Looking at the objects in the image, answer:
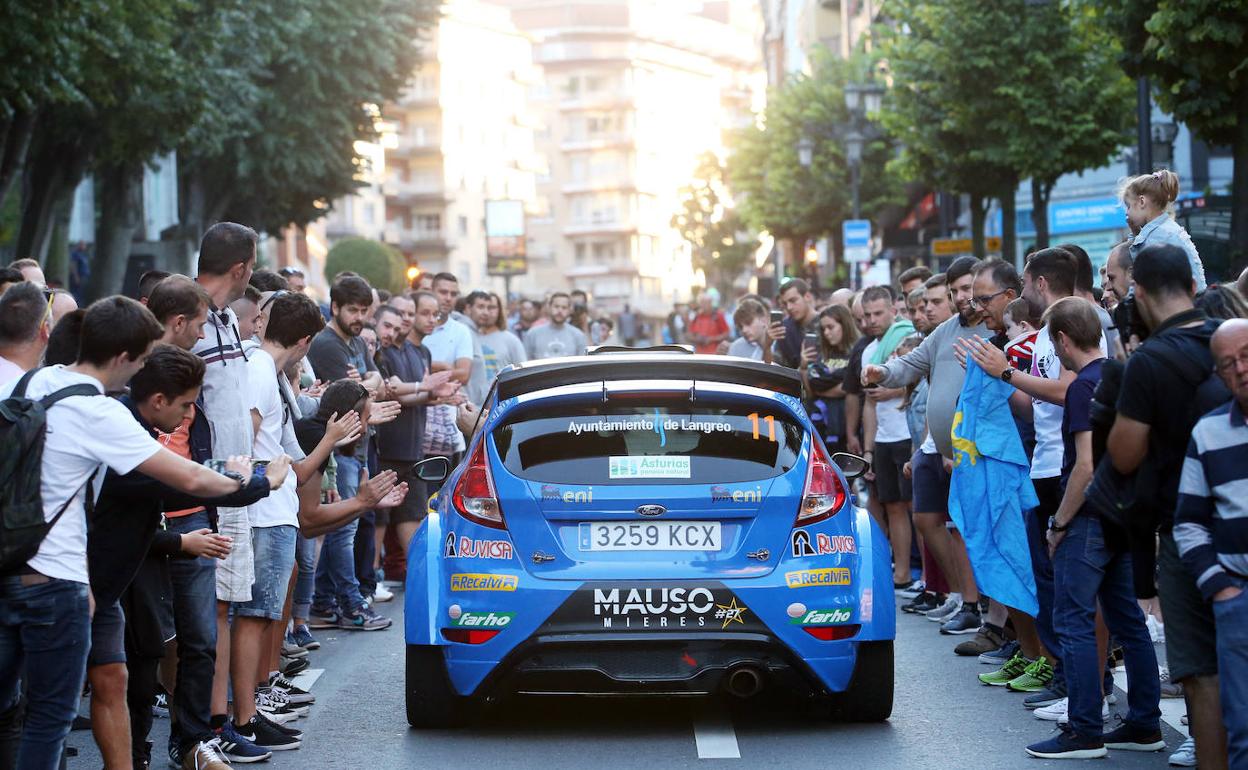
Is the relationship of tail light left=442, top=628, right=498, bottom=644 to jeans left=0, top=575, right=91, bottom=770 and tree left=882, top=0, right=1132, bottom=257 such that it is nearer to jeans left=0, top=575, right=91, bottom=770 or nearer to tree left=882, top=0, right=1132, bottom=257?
jeans left=0, top=575, right=91, bottom=770

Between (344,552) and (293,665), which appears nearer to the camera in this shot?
(293,665)

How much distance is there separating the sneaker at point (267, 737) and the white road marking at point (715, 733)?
5.58 ft

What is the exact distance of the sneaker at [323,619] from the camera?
1252 centimetres

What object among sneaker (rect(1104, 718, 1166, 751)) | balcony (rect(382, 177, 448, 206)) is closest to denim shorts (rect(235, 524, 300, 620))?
sneaker (rect(1104, 718, 1166, 751))

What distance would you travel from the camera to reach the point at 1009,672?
9.84 meters

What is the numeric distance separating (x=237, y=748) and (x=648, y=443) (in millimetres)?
2045

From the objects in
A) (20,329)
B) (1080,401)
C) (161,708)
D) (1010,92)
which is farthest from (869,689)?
(1010,92)

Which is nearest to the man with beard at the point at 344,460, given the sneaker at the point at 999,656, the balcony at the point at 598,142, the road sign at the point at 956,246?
the sneaker at the point at 999,656

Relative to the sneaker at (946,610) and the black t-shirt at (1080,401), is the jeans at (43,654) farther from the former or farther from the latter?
the sneaker at (946,610)

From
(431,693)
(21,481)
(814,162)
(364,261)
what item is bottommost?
(431,693)

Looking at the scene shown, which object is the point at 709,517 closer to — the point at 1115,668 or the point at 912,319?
the point at 1115,668

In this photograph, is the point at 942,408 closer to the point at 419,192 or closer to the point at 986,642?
the point at 986,642

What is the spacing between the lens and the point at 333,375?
468 inches

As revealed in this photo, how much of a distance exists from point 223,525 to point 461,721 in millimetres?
1355
